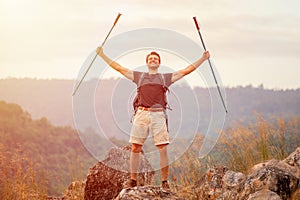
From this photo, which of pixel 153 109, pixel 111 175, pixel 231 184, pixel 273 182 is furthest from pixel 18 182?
pixel 273 182

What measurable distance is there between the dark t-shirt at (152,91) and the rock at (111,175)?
1692 millimetres

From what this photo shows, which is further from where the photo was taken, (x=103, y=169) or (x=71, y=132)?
→ (x=71, y=132)

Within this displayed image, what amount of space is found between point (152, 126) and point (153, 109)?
0.26 m

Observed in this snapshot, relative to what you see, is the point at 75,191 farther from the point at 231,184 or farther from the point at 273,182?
Result: the point at 273,182

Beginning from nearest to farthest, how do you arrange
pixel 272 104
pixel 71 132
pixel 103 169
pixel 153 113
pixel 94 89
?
pixel 153 113
pixel 94 89
pixel 103 169
pixel 71 132
pixel 272 104

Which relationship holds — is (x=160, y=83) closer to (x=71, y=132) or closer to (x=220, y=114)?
(x=220, y=114)

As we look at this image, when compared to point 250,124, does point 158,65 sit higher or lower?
higher

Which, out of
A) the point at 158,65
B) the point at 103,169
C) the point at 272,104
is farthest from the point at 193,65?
the point at 272,104

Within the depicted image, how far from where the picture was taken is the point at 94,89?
860cm

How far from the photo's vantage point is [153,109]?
25.5ft

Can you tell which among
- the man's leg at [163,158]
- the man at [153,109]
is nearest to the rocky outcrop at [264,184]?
the man's leg at [163,158]

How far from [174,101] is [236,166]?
10.6ft

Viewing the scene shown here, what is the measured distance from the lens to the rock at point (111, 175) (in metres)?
9.17

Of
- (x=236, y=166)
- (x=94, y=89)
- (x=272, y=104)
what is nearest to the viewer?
(x=94, y=89)
